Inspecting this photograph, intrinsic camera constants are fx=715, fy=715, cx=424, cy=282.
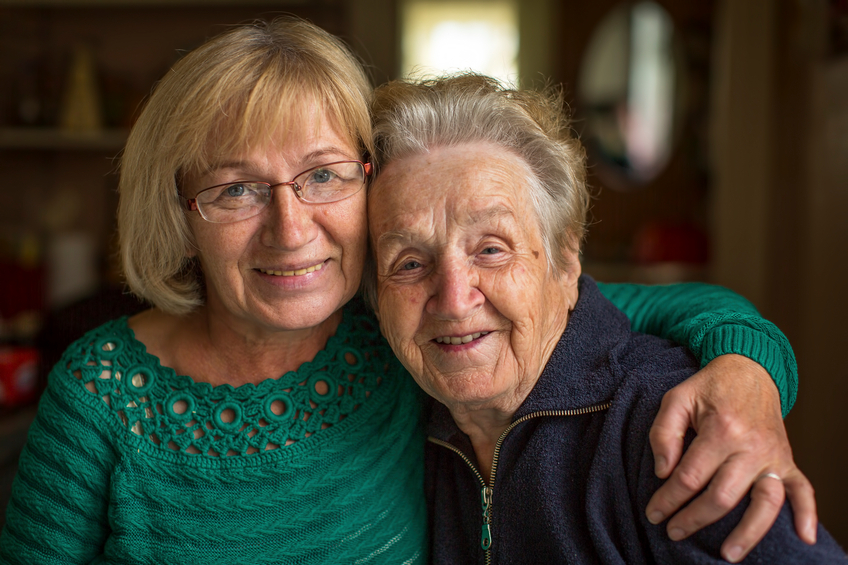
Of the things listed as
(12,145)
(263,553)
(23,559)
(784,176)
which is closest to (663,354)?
(263,553)

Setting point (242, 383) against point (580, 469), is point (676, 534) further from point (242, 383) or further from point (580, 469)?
point (242, 383)

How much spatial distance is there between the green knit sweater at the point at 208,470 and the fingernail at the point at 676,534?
1.06 ft

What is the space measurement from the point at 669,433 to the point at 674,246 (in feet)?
11.1

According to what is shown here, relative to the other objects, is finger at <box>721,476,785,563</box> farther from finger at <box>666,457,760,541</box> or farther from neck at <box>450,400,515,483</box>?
neck at <box>450,400,515,483</box>

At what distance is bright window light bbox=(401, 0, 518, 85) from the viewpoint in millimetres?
4590

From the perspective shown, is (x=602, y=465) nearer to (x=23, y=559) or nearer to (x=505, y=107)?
(x=505, y=107)

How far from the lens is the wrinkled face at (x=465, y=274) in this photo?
118cm

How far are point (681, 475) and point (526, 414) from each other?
0.30 metres

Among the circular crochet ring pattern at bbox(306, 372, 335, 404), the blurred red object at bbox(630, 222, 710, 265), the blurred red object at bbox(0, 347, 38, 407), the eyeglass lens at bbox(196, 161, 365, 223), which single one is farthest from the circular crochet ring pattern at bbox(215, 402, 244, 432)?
the blurred red object at bbox(630, 222, 710, 265)

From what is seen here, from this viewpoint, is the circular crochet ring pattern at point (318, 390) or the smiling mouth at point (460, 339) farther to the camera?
the circular crochet ring pattern at point (318, 390)

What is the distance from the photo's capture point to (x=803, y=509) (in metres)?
0.92

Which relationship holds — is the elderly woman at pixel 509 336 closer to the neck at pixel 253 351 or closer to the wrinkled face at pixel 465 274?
the wrinkled face at pixel 465 274

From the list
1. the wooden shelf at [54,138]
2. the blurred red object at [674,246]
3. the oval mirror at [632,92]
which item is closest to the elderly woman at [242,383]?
the wooden shelf at [54,138]

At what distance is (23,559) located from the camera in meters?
1.28
